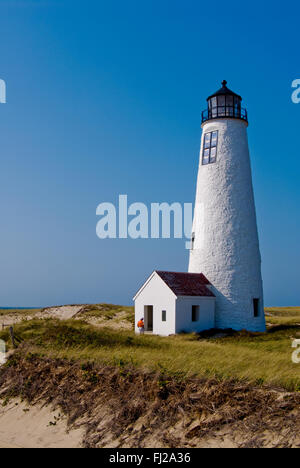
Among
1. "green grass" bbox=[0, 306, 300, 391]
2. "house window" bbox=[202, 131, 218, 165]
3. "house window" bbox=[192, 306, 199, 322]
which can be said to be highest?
"house window" bbox=[202, 131, 218, 165]

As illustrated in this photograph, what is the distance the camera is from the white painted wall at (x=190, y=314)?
1009 inches

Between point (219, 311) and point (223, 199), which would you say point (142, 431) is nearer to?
point (219, 311)

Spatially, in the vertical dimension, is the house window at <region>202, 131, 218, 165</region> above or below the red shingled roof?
above

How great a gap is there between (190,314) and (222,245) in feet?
15.4

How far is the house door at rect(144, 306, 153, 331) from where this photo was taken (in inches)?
1098

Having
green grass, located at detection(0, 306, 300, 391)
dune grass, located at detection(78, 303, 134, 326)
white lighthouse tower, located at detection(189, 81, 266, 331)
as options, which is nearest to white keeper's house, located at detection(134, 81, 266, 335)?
white lighthouse tower, located at detection(189, 81, 266, 331)

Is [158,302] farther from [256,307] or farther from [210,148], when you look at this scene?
[210,148]

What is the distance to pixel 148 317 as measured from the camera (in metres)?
28.5

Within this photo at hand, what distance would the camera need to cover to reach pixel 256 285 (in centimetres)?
2841

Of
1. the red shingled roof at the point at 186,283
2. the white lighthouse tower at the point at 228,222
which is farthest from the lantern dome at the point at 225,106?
the red shingled roof at the point at 186,283

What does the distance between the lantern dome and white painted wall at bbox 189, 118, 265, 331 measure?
388 mm

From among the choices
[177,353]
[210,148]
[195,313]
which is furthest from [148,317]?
[177,353]

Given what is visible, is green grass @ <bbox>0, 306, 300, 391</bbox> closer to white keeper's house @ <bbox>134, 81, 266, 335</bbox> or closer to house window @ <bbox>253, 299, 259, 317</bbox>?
white keeper's house @ <bbox>134, 81, 266, 335</bbox>
